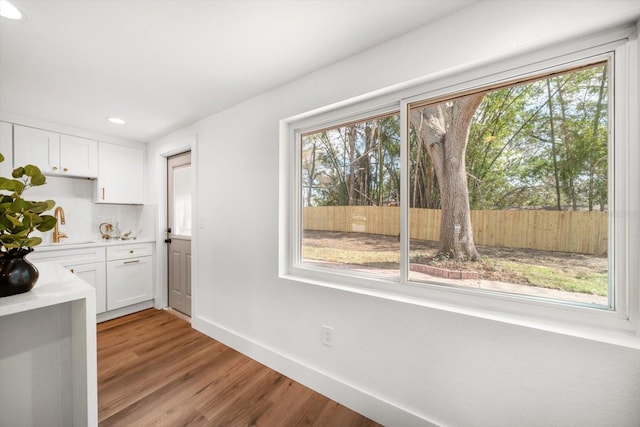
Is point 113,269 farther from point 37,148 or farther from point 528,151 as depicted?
point 528,151

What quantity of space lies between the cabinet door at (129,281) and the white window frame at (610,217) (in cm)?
283

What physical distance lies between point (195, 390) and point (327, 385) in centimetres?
94

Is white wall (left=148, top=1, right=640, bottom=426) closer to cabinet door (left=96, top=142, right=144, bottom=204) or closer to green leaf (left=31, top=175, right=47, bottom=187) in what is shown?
green leaf (left=31, top=175, right=47, bottom=187)

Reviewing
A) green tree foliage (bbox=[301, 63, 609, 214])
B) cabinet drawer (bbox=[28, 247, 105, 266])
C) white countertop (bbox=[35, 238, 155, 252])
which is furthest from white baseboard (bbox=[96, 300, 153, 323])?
green tree foliage (bbox=[301, 63, 609, 214])

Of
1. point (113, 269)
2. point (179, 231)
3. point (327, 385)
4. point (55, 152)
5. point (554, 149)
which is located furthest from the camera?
point (179, 231)

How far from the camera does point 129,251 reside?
10.7 ft

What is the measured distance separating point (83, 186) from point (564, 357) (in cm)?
463

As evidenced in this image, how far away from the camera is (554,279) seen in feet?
4.07

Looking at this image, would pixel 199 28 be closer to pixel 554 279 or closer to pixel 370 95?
pixel 370 95

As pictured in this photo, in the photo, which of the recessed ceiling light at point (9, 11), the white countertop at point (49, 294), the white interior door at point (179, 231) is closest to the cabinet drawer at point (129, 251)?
the white interior door at point (179, 231)

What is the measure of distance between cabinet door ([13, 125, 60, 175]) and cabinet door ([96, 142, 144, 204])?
1.30ft

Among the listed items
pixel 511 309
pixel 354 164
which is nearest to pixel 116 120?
pixel 354 164

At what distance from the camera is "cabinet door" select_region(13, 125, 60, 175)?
2.63m

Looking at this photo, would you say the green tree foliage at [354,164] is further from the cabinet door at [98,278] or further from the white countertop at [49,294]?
the cabinet door at [98,278]
